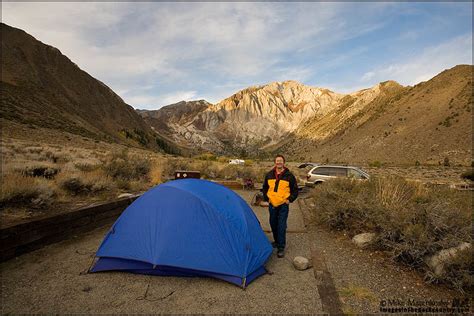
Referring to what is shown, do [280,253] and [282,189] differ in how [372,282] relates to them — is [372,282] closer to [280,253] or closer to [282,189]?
[280,253]

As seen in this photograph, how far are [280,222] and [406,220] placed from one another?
2.62m

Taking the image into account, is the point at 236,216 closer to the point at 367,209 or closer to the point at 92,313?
the point at 92,313

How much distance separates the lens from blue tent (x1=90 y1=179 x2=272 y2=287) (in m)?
4.98

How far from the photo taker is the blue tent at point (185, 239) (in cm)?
498

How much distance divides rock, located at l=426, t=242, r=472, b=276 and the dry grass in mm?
84

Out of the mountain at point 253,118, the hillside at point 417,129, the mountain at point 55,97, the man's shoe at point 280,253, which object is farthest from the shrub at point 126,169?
the mountain at point 253,118

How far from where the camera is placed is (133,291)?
183 inches

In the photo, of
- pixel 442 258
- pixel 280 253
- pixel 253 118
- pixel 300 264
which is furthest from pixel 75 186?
pixel 253 118

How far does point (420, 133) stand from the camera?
56.7m

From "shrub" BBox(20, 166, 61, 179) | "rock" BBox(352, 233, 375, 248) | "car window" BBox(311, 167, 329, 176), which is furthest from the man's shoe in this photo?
"car window" BBox(311, 167, 329, 176)

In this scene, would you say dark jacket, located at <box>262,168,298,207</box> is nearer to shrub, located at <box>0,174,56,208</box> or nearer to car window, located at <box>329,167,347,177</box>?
shrub, located at <box>0,174,56,208</box>

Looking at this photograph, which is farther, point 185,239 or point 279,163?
point 279,163

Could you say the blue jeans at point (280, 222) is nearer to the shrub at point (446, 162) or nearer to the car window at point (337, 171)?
the car window at point (337, 171)

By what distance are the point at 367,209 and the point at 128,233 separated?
571 centimetres
